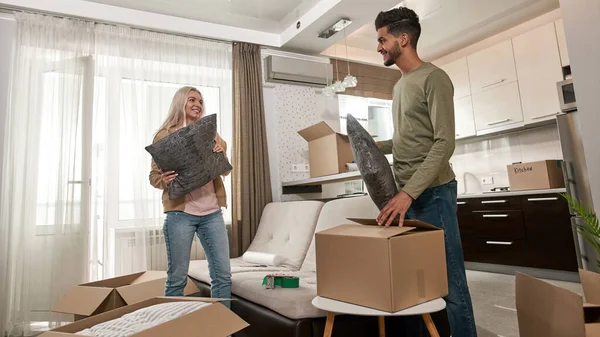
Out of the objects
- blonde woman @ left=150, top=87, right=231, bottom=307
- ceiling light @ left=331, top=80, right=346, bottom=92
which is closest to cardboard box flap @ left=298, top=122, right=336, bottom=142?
ceiling light @ left=331, top=80, right=346, bottom=92

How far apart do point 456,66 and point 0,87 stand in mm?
4723

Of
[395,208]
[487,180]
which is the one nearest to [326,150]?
[395,208]

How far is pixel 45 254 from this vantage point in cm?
273

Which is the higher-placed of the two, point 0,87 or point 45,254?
point 0,87

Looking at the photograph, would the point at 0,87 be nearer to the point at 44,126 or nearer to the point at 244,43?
the point at 44,126

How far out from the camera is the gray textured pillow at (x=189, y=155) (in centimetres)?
168

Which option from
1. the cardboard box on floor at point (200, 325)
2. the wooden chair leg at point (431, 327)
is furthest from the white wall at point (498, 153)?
the cardboard box on floor at point (200, 325)

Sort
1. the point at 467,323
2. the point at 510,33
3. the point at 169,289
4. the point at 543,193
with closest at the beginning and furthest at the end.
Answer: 1. the point at 467,323
2. the point at 169,289
3. the point at 543,193
4. the point at 510,33

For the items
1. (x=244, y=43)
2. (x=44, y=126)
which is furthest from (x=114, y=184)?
(x=244, y=43)

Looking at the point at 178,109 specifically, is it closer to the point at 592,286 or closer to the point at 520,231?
the point at 592,286

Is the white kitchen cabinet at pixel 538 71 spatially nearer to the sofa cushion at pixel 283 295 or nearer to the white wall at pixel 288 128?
the white wall at pixel 288 128

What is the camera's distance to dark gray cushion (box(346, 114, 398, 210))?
52.6 inches

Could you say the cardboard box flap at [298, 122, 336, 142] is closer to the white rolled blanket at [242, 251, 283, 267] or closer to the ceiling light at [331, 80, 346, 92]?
the ceiling light at [331, 80, 346, 92]

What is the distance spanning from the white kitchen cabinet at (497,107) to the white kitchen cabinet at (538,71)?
71 millimetres
